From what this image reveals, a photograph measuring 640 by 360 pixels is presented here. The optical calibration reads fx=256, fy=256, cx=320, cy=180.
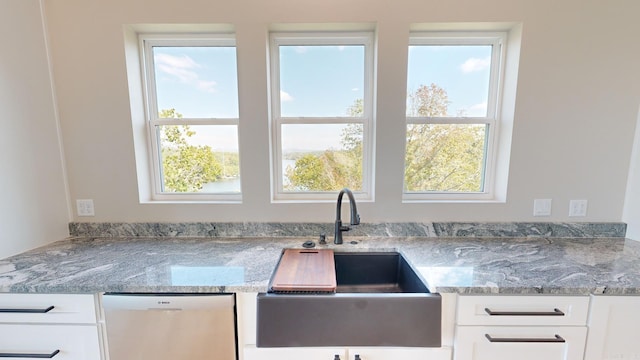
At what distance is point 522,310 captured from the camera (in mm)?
1081

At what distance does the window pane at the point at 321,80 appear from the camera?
5.60 ft

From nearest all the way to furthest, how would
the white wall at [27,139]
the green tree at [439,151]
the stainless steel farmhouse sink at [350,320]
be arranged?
the stainless steel farmhouse sink at [350,320] < the white wall at [27,139] < the green tree at [439,151]

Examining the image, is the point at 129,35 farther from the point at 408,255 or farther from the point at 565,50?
Answer: the point at 565,50

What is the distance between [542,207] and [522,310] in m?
0.88

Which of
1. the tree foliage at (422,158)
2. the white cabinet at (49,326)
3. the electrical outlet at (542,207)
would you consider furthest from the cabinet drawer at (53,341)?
the electrical outlet at (542,207)

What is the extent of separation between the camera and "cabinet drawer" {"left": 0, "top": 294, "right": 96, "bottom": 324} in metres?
1.09

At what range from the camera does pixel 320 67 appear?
1.72 metres

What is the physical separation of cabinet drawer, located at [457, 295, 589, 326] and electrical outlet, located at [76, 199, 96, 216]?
7.17 ft

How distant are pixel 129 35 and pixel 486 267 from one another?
2411mm

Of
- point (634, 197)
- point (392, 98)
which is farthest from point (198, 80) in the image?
point (634, 197)

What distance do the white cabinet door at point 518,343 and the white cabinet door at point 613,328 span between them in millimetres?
54

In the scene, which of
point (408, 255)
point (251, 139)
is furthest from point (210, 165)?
point (408, 255)

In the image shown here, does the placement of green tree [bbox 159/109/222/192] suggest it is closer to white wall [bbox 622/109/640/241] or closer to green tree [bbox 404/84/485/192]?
green tree [bbox 404/84/485/192]

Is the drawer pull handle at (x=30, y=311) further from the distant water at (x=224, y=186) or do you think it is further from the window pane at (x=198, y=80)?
the window pane at (x=198, y=80)
